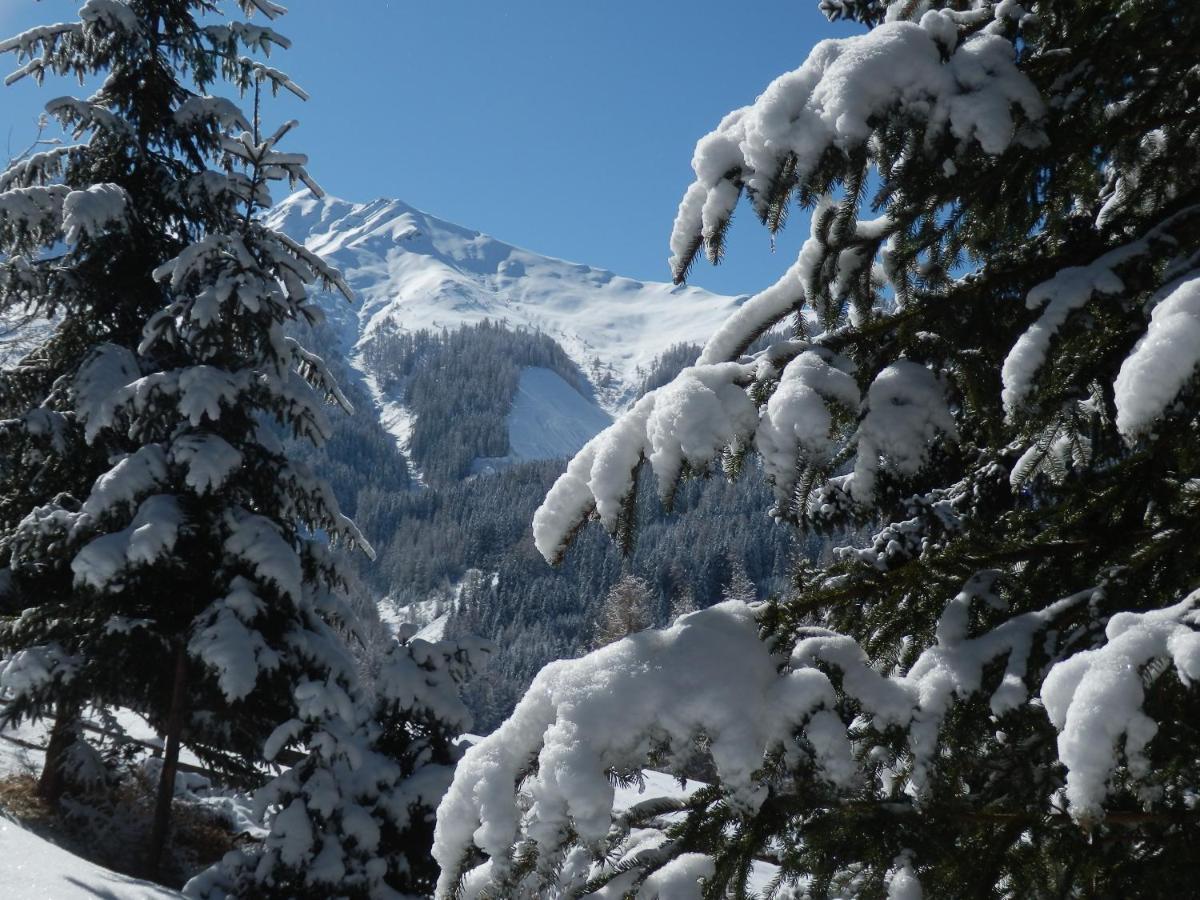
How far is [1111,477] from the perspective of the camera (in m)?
2.70

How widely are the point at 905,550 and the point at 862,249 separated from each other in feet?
3.18

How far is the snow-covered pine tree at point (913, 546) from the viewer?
1970mm

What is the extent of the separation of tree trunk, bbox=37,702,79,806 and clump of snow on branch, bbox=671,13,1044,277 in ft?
29.6

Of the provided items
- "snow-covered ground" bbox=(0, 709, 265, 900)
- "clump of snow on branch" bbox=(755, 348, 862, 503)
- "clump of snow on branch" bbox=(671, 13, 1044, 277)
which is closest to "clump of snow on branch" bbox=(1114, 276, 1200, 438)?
"clump of snow on branch" bbox=(755, 348, 862, 503)

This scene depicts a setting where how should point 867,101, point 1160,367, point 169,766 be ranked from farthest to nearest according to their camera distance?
point 169,766 → point 867,101 → point 1160,367

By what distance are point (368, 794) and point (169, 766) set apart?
2.35 meters

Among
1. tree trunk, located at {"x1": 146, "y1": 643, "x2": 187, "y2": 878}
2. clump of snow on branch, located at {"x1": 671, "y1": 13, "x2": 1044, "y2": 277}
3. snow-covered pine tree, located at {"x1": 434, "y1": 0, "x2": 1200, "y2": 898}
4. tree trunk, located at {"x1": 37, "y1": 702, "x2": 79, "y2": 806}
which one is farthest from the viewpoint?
tree trunk, located at {"x1": 37, "y1": 702, "x2": 79, "y2": 806}

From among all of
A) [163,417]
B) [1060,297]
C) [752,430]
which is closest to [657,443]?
[752,430]

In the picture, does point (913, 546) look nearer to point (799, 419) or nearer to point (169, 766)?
point (799, 419)

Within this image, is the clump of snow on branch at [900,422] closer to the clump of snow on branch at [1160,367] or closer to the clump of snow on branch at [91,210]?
the clump of snow on branch at [1160,367]

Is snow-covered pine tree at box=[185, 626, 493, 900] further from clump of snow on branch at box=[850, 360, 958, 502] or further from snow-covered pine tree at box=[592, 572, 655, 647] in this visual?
snow-covered pine tree at box=[592, 572, 655, 647]

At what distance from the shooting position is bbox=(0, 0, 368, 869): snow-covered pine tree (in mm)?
7848

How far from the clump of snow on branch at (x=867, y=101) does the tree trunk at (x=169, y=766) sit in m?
7.86

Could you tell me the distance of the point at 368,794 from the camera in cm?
694
